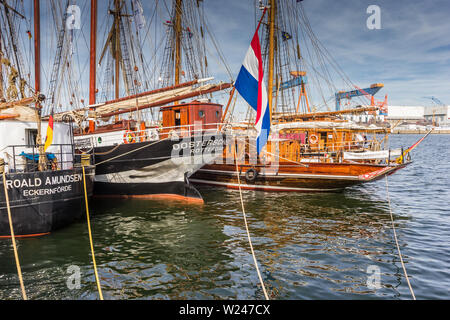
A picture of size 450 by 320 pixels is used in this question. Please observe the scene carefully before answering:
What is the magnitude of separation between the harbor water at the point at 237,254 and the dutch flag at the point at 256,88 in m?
3.47

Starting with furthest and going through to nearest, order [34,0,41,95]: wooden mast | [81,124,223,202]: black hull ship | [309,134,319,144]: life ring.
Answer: [309,134,319,144]: life ring < [34,0,41,95]: wooden mast < [81,124,223,202]: black hull ship

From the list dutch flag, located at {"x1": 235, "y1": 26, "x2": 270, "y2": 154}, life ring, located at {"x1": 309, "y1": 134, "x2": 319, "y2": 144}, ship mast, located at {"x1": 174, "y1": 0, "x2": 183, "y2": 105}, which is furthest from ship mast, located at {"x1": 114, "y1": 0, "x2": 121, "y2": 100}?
dutch flag, located at {"x1": 235, "y1": 26, "x2": 270, "y2": 154}

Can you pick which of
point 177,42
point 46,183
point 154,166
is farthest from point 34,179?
point 177,42

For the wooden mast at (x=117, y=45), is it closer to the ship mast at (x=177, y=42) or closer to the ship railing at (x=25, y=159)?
the ship mast at (x=177, y=42)

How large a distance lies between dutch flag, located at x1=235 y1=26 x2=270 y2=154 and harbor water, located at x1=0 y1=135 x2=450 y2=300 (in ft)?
11.4

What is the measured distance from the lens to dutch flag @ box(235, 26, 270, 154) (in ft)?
20.6

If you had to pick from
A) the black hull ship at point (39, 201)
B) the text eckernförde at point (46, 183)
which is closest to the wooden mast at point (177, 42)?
the black hull ship at point (39, 201)

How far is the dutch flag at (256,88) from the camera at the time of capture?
247 inches

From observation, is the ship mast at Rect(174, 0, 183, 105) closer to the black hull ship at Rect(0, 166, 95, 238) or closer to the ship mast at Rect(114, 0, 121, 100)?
the ship mast at Rect(114, 0, 121, 100)

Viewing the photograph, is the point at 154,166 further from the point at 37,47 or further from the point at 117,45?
the point at 117,45

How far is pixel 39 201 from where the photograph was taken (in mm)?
9734

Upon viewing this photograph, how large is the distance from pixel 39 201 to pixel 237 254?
6.82 metres
